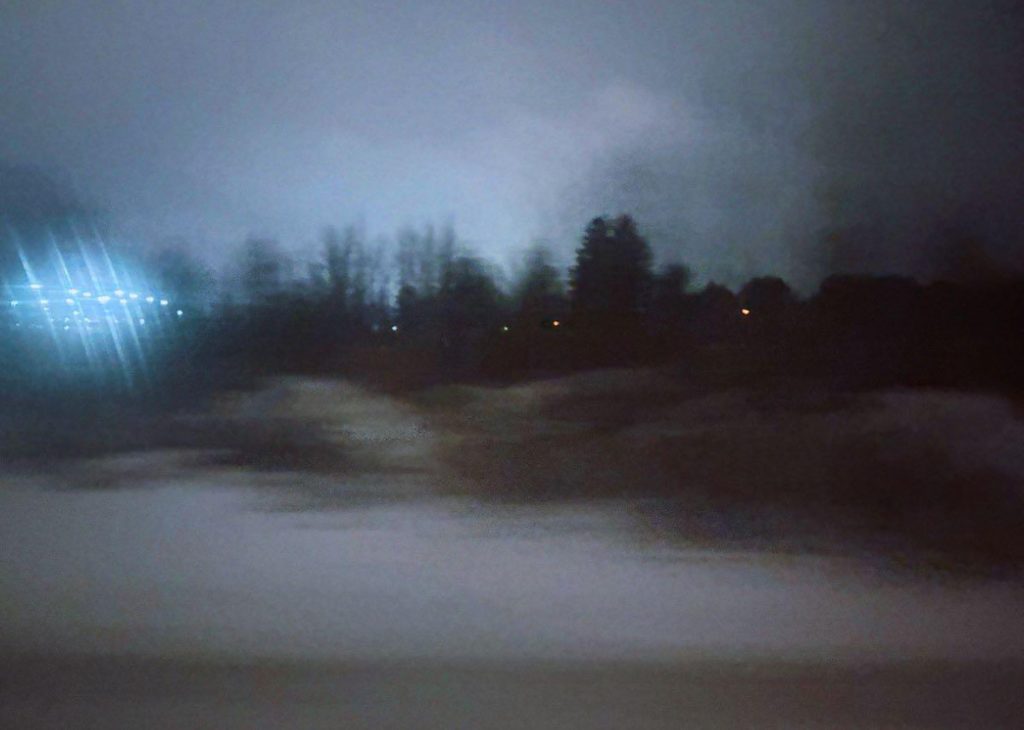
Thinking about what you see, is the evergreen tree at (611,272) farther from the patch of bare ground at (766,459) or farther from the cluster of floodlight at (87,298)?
the cluster of floodlight at (87,298)

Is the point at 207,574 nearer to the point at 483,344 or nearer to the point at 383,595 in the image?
the point at 383,595

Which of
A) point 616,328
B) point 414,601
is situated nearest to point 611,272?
point 616,328

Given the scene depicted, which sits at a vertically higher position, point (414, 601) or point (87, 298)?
point (87, 298)

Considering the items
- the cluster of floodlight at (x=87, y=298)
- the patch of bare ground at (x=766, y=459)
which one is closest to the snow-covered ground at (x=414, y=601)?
the patch of bare ground at (x=766, y=459)

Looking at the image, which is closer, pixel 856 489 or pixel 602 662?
pixel 602 662

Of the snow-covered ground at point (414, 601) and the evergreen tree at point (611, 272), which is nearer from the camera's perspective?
the snow-covered ground at point (414, 601)

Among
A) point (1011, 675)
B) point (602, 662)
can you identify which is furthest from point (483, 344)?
point (1011, 675)

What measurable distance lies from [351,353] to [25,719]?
682cm

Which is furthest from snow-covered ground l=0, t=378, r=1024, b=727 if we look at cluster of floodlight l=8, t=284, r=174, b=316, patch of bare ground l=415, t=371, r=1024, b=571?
cluster of floodlight l=8, t=284, r=174, b=316

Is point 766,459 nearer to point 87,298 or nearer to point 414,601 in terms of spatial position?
point 414,601

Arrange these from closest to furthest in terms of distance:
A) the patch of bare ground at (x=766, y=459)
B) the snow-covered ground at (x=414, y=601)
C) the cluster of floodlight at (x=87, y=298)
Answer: the snow-covered ground at (x=414, y=601) → the patch of bare ground at (x=766, y=459) → the cluster of floodlight at (x=87, y=298)

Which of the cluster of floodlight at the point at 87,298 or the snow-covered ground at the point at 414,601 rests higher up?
the cluster of floodlight at the point at 87,298

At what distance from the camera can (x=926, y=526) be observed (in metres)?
8.40

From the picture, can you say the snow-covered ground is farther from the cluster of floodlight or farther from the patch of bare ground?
the cluster of floodlight
